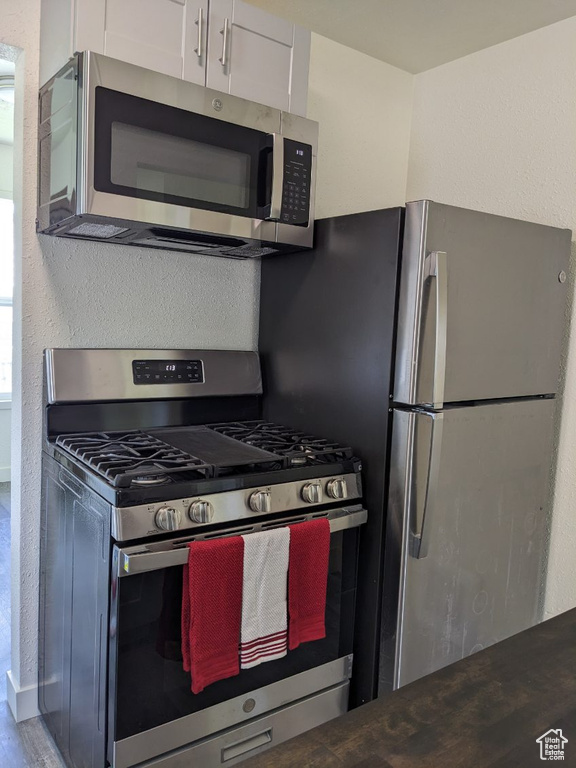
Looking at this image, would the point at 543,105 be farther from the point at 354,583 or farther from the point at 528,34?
the point at 354,583

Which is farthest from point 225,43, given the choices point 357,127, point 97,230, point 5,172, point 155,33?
point 5,172

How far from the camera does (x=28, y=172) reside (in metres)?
1.80

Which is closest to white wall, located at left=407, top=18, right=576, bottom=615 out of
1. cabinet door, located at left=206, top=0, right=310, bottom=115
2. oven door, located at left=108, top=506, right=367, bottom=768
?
cabinet door, located at left=206, top=0, right=310, bottom=115

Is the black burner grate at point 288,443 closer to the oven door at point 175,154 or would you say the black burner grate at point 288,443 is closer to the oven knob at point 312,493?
the oven knob at point 312,493

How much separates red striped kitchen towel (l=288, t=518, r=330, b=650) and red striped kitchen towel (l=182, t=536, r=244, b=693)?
0.17m

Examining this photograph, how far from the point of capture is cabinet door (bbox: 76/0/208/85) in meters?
1.56

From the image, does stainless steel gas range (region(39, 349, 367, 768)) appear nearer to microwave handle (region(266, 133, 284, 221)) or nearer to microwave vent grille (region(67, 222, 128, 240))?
microwave vent grille (region(67, 222, 128, 240))

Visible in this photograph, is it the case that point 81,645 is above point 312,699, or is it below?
above

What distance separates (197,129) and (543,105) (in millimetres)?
1304

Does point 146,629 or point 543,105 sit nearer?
point 146,629

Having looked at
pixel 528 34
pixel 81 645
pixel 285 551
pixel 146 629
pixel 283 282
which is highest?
pixel 528 34

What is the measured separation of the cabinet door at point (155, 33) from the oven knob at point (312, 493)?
45.7 inches

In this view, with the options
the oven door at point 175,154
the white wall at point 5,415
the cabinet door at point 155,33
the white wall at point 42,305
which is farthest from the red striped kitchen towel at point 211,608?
the white wall at point 5,415

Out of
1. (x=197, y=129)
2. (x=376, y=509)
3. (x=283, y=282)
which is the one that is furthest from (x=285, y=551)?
(x=197, y=129)
